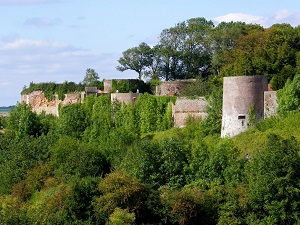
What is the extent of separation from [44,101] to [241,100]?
22.4 meters

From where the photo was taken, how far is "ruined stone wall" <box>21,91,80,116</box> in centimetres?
6078

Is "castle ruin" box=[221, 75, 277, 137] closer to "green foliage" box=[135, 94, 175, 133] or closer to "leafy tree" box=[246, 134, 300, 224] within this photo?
"leafy tree" box=[246, 134, 300, 224]

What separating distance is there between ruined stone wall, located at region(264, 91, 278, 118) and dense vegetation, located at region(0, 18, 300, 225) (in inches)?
20.0

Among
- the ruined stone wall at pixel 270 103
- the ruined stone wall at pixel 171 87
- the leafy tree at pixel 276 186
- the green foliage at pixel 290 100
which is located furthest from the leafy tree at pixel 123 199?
the ruined stone wall at pixel 171 87

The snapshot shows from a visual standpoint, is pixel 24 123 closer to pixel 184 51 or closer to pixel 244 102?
pixel 184 51

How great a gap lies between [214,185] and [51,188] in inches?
345

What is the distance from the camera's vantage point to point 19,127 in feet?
194

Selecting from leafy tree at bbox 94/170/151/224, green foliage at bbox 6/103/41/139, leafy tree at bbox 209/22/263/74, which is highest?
leafy tree at bbox 209/22/263/74

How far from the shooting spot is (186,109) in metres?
50.0

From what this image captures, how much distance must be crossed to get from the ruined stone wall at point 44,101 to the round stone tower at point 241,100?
17.2 metres

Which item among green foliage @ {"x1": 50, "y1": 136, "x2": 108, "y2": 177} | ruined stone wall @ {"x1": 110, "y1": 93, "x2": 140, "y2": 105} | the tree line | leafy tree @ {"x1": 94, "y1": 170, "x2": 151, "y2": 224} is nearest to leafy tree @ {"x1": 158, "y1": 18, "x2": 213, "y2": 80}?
the tree line

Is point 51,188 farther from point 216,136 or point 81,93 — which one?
point 81,93

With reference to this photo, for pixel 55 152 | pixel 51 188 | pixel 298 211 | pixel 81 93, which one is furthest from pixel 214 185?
pixel 81 93

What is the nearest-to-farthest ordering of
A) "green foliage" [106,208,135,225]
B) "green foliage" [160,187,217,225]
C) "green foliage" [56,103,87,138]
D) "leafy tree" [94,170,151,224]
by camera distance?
"green foliage" [106,208,135,225], "green foliage" [160,187,217,225], "leafy tree" [94,170,151,224], "green foliage" [56,103,87,138]
